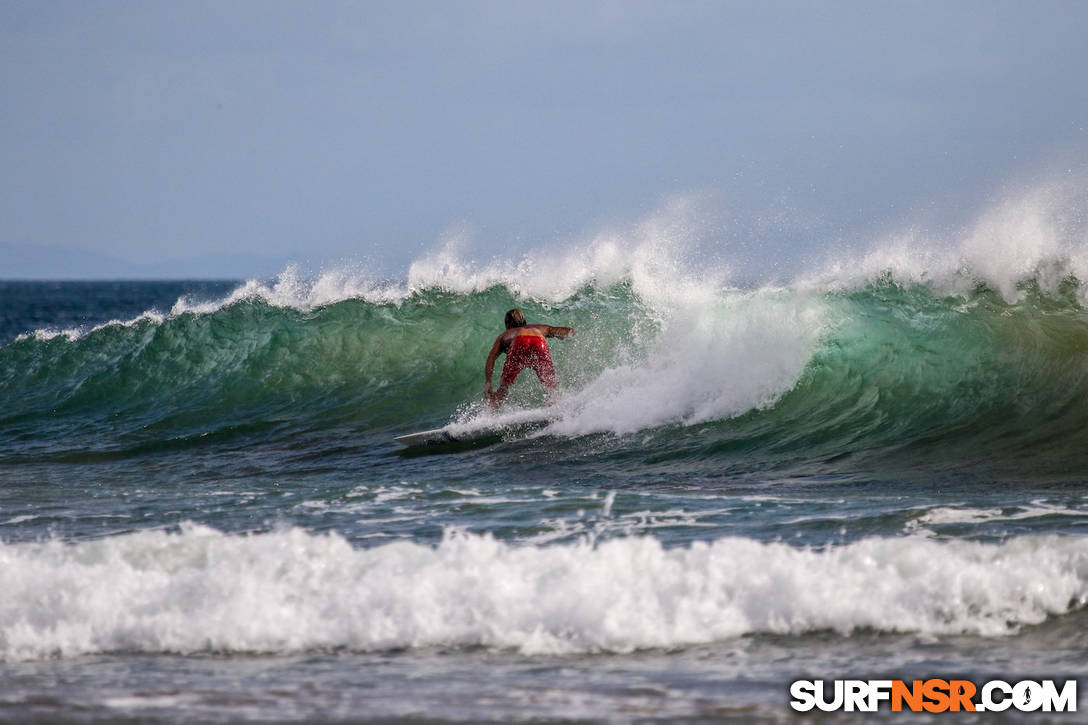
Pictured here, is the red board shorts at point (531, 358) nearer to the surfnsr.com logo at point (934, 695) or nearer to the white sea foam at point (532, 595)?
the white sea foam at point (532, 595)

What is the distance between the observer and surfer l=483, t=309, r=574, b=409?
40.2 ft

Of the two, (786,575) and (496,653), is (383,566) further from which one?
(786,575)

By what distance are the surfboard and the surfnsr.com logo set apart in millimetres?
6939

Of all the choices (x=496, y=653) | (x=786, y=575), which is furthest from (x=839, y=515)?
(x=496, y=653)

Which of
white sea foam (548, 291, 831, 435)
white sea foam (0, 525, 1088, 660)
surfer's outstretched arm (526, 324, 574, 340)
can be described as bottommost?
white sea foam (0, 525, 1088, 660)

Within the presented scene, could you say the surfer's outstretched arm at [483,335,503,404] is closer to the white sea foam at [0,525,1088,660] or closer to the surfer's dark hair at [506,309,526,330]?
the surfer's dark hair at [506,309,526,330]

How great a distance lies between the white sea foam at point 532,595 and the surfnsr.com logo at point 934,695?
0.80m

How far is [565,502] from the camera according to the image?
8344 mm

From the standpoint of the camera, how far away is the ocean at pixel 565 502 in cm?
519

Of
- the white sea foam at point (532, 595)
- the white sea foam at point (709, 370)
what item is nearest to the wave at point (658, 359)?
the white sea foam at point (709, 370)

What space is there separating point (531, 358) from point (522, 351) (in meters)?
0.12

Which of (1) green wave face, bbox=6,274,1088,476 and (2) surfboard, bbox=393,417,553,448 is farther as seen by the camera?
(2) surfboard, bbox=393,417,553,448

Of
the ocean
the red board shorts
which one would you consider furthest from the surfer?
the ocean

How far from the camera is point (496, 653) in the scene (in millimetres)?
5496
